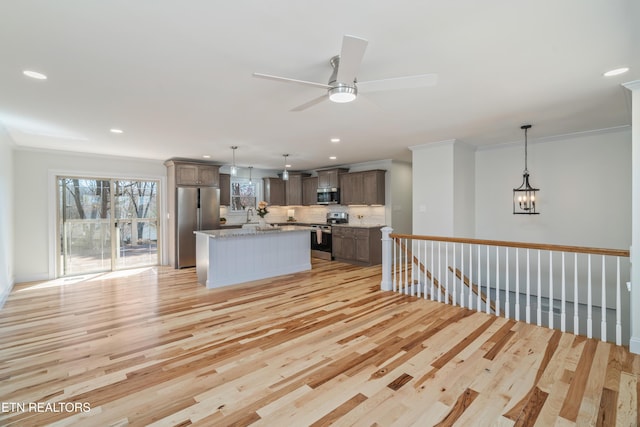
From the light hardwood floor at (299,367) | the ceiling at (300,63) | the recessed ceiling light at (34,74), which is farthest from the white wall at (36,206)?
the recessed ceiling light at (34,74)

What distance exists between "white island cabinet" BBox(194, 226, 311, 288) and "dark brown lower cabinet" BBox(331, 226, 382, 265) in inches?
50.0

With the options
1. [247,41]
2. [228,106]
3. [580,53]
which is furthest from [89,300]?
[580,53]

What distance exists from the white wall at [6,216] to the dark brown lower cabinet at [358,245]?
6.06 metres

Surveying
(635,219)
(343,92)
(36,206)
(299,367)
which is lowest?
(299,367)

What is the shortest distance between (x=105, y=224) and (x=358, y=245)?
18.7ft

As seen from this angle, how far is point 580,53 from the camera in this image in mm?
2219

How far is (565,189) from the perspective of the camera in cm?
488

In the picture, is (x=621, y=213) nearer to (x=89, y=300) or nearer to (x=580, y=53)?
(x=580, y=53)

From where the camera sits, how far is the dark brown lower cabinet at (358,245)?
270 inches

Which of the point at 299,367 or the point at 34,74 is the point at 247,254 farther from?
the point at 34,74

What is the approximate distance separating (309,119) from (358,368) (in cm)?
292

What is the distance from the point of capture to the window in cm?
839

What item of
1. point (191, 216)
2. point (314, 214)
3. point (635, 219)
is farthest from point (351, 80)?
point (314, 214)

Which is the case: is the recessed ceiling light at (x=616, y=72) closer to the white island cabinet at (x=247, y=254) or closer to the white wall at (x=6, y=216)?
the white island cabinet at (x=247, y=254)
